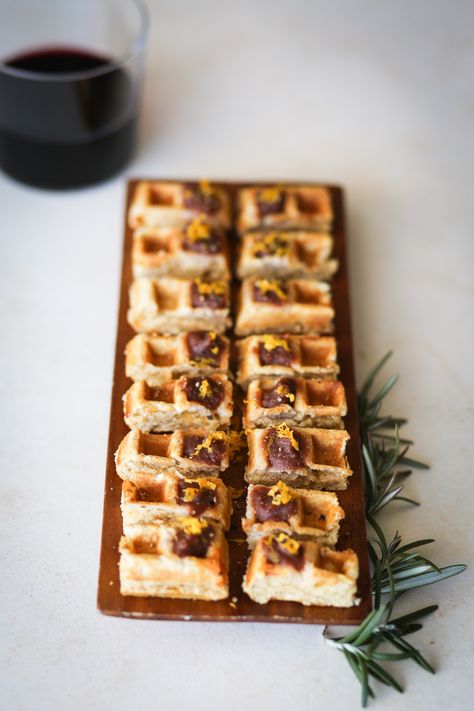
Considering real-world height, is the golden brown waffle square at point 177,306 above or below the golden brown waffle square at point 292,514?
above

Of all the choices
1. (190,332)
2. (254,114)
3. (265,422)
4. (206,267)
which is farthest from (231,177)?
(265,422)

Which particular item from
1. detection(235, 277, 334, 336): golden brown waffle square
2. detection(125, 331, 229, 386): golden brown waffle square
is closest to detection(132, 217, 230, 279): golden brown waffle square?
detection(235, 277, 334, 336): golden brown waffle square

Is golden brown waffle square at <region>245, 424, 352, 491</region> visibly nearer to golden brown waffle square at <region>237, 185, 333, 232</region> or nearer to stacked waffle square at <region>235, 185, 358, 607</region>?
stacked waffle square at <region>235, 185, 358, 607</region>

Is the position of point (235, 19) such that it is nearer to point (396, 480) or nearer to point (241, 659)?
point (396, 480)

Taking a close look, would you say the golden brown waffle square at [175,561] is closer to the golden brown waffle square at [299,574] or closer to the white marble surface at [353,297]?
the golden brown waffle square at [299,574]

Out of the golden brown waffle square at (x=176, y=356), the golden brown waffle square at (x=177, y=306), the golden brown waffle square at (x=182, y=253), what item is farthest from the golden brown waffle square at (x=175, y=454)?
the golden brown waffle square at (x=182, y=253)

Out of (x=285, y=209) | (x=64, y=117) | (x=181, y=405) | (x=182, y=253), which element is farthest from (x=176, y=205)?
(x=181, y=405)
